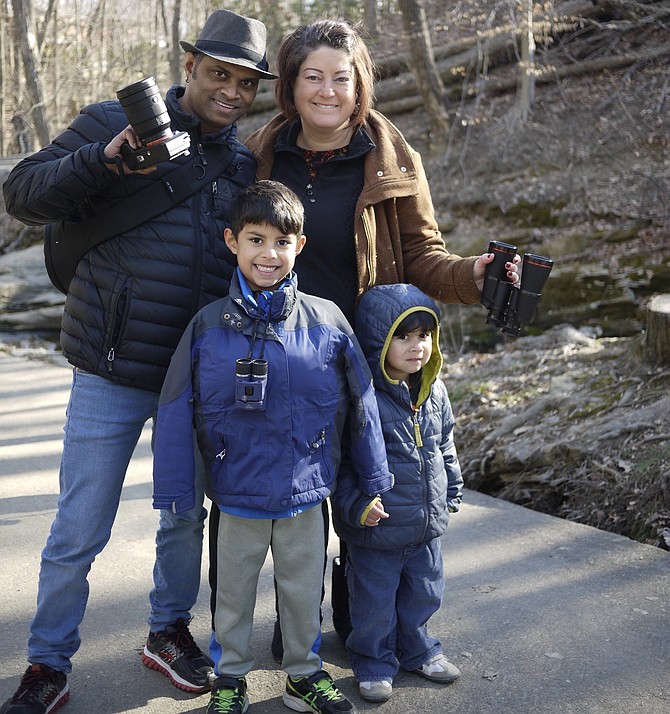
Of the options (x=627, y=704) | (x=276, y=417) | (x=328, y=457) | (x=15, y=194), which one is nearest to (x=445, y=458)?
(x=328, y=457)

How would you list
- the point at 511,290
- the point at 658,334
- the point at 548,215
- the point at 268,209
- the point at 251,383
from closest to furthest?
the point at 251,383 < the point at 268,209 < the point at 511,290 < the point at 658,334 < the point at 548,215

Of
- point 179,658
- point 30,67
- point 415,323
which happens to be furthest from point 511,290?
point 30,67

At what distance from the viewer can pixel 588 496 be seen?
489 cm

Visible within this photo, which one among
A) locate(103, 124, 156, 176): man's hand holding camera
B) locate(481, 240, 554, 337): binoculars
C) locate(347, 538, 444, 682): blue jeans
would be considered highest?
locate(103, 124, 156, 176): man's hand holding camera

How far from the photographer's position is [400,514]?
3.06 m

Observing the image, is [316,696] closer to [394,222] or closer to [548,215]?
[394,222]

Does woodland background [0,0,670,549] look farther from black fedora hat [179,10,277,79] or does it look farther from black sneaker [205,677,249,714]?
black sneaker [205,677,249,714]

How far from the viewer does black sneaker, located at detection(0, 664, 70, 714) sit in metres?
2.80

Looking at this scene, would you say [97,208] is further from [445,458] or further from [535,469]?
[535,469]

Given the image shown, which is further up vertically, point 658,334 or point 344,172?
point 344,172

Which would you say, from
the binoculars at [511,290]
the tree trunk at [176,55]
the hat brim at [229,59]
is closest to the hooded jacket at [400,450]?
the binoculars at [511,290]

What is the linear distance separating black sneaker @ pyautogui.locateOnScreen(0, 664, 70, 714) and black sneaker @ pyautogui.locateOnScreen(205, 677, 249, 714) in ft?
1.68

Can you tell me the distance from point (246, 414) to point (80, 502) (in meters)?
0.67

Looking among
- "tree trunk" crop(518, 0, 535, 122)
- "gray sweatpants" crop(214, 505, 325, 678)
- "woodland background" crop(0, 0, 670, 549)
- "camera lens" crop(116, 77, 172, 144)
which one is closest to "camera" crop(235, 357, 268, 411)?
"gray sweatpants" crop(214, 505, 325, 678)
